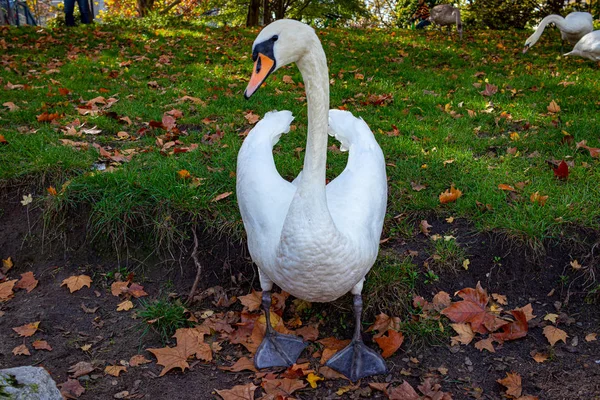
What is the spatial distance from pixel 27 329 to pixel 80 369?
535mm

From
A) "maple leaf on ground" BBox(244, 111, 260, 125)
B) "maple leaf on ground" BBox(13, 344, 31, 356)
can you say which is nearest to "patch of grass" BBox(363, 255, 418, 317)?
"maple leaf on ground" BBox(13, 344, 31, 356)

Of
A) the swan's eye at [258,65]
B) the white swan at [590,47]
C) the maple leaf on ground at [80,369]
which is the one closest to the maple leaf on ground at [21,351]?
the maple leaf on ground at [80,369]

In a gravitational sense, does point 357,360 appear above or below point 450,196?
below

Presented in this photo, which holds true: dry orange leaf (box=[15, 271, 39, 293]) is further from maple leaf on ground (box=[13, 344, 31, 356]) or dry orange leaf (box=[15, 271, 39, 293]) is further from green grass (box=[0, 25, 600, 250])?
maple leaf on ground (box=[13, 344, 31, 356])

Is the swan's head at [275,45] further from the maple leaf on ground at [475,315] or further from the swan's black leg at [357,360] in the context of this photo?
the maple leaf on ground at [475,315]

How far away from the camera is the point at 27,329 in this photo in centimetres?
329

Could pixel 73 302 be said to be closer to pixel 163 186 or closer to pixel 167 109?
pixel 163 186

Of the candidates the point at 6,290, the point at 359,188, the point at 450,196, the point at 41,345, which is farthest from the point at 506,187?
the point at 6,290

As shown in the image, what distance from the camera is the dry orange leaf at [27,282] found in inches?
149

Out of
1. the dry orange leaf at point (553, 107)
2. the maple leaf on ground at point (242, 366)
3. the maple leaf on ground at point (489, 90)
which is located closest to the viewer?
the maple leaf on ground at point (242, 366)

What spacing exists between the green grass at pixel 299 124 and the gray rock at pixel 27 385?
5.56 feet

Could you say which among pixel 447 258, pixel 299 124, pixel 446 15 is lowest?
pixel 447 258

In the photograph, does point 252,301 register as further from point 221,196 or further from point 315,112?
point 315,112

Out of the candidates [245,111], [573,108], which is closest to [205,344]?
[245,111]
